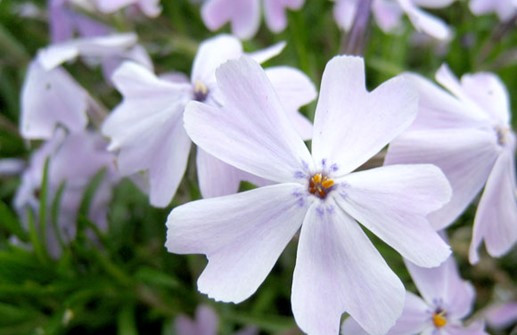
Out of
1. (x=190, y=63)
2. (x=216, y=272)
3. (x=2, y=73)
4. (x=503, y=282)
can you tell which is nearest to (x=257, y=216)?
(x=216, y=272)

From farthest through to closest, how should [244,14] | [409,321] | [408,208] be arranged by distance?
[244,14]
[409,321]
[408,208]

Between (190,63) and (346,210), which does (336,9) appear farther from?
(346,210)

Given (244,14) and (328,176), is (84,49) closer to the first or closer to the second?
(244,14)

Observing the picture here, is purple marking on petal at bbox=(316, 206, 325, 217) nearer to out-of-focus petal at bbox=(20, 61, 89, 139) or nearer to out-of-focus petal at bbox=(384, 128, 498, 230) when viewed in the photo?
out-of-focus petal at bbox=(384, 128, 498, 230)

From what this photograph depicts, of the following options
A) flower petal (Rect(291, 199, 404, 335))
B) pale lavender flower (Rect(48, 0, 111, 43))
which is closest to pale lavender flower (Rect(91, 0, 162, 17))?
pale lavender flower (Rect(48, 0, 111, 43))

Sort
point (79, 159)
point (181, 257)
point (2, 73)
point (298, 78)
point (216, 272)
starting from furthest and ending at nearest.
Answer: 1. point (2, 73)
2. point (181, 257)
3. point (79, 159)
4. point (298, 78)
5. point (216, 272)

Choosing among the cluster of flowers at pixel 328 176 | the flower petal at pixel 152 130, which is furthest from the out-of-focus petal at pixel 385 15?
the flower petal at pixel 152 130

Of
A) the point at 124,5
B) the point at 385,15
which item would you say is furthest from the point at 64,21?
the point at 385,15
